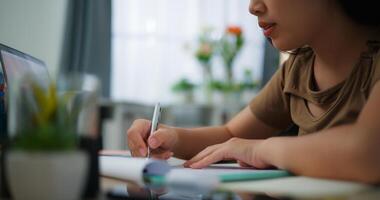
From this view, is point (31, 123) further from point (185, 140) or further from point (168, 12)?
point (168, 12)

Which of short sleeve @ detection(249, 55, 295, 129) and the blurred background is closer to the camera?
short sleeve @ detection(249, 55, 295, 129)

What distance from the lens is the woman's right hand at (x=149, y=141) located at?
80 centimetres

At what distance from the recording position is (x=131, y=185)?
0.48 meters

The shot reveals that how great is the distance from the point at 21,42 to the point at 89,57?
2.12 meters

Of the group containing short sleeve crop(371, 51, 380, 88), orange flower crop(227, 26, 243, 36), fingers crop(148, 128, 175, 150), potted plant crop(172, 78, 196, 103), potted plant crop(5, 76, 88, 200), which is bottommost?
potted plant crop(172, 78, 196, 103)

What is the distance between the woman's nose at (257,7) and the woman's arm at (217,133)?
298 mm

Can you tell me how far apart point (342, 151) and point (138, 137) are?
0.42 metres

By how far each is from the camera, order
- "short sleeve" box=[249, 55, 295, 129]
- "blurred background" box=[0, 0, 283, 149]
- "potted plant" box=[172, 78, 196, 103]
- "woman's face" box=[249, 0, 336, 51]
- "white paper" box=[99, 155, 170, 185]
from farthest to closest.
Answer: "potted plant" box=[172, 78, 196, 103], "blurred background" box=[0, 0, 283, 149], "short sleeve" box=[249, 55, 295, 129], "woman's face" box=[249, 0, 336, 51], "white paper" box=[99, 155, 170, 185]

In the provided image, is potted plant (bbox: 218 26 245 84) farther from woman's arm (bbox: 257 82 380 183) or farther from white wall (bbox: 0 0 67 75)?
woman's arm (bbox: 257 82 380 183)

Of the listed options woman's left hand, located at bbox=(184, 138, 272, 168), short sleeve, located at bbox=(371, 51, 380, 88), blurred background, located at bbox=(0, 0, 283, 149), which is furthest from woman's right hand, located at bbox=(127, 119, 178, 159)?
blurred background, located at bbox=(0, 0, 283, 149)

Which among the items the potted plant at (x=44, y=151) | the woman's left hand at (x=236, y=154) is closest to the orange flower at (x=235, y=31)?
the woman's left hand at (x=236, y=154)

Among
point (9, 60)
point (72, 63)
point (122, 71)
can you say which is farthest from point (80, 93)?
point (122, 71)

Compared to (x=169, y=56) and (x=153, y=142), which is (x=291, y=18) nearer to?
(x=153, y=142)

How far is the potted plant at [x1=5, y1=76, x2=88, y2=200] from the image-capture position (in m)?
0.33
